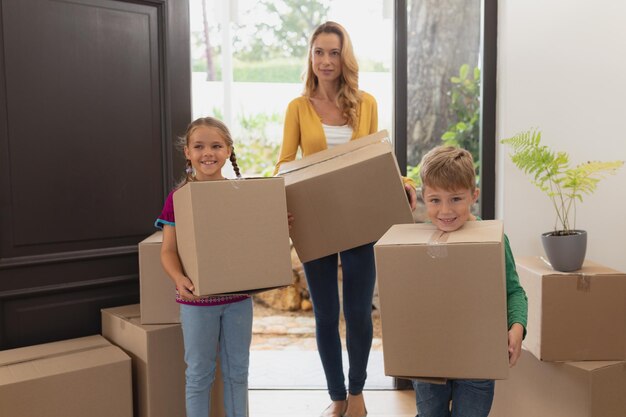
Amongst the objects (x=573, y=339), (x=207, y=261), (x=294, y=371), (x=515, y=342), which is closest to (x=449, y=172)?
(x=515, y=342)

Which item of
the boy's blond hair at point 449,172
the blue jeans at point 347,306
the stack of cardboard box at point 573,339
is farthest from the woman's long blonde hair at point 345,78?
the stack of cardboard box at point 573,339

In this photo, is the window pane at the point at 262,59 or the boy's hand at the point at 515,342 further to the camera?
the window pane at the point at 262,59

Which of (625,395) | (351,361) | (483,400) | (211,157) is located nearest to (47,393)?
(211,157)

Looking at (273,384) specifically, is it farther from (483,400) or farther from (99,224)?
(483,400)

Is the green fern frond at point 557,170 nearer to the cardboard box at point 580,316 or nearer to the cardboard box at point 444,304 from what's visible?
the cardboard box at point 580,316

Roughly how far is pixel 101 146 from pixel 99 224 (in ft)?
0.90

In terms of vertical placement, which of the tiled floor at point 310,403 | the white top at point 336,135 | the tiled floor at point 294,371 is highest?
the white top at point 336,135

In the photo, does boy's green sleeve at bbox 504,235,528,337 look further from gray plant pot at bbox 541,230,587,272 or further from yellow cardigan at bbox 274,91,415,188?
yellow cardigan at bbox 274,91,415,188

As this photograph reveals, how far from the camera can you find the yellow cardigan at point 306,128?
81.2 inches

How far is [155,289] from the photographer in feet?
6.47

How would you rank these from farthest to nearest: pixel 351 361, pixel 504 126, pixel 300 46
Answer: pixel 300 46 → pixel 504 126 → pixel 351 361

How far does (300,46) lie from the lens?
5.73 meters

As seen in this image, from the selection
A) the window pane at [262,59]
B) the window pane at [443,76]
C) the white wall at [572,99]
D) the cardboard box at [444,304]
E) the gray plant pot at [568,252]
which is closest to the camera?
the cardboard box at [444,304]

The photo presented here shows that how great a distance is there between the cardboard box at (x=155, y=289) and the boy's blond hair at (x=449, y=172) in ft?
3.07
